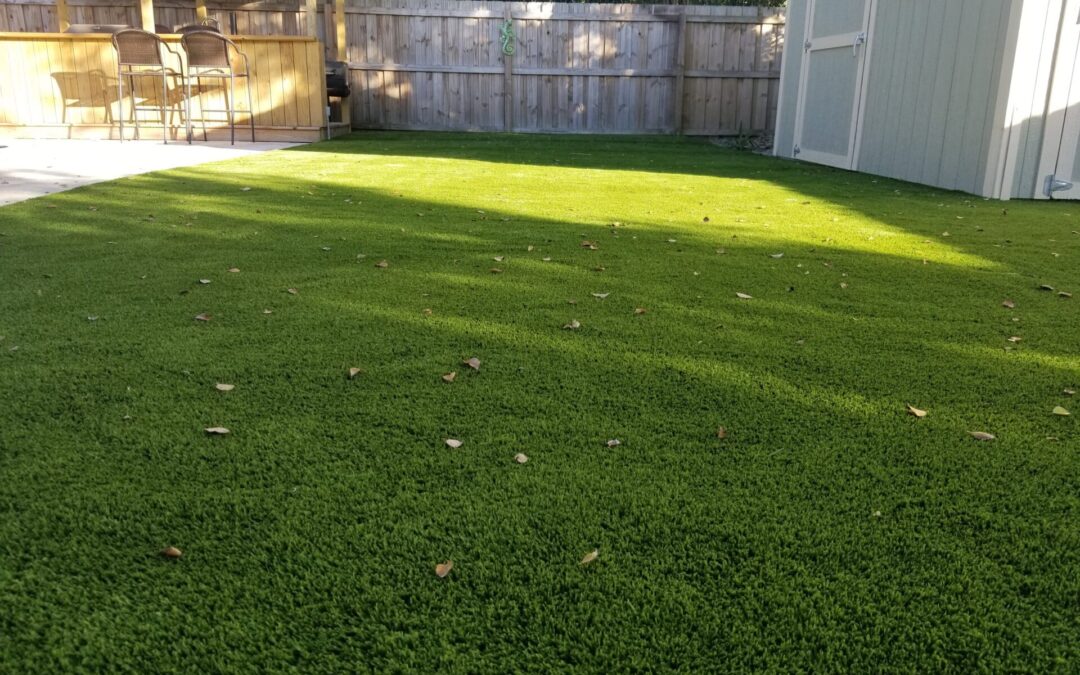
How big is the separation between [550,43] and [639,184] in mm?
6961

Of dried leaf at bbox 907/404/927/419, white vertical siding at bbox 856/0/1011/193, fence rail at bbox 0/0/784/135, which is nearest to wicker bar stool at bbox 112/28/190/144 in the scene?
fence rail at bbox 0/0/784/135

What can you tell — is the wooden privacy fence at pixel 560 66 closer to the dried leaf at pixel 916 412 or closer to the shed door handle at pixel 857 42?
the shed door handle at pixel 857 42

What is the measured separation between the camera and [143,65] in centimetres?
909

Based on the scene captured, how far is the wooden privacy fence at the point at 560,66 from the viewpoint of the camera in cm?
1245

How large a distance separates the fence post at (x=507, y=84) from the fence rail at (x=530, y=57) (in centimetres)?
2

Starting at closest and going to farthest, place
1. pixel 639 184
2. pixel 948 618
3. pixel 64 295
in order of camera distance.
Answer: pixel 948 618 → pixel 64 295 → pixel 639 184

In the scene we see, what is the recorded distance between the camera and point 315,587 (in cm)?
129

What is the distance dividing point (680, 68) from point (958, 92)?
677cm

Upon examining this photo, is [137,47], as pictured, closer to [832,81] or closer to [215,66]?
[215,66]

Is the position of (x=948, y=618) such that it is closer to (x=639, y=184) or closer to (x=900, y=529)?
(x=900, y=529)

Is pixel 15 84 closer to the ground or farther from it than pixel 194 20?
closer to the ground

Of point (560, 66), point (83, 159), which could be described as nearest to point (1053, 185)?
point (83, 159)

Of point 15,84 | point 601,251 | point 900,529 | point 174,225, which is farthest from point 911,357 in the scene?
point 15,84

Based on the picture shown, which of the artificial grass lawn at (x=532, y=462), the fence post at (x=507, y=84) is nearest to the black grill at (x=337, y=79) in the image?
the fence post at (x=507, y=84)
